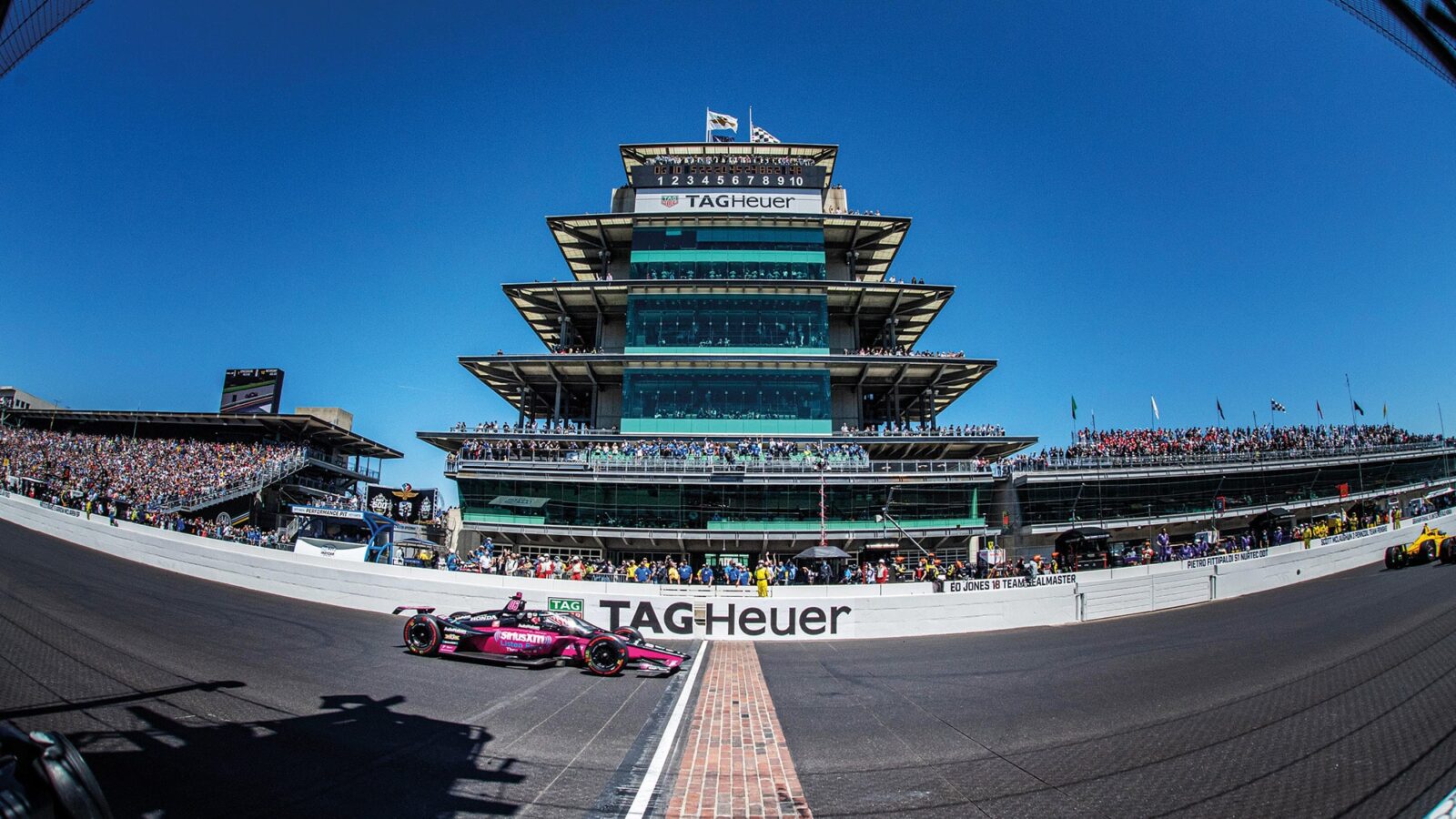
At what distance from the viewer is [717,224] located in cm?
4306

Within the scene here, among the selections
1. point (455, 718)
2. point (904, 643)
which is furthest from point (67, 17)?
point (904, 643)

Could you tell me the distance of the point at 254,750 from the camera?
655cm

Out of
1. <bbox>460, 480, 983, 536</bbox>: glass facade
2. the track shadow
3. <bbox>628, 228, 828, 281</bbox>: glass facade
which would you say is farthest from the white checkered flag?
the track shadow

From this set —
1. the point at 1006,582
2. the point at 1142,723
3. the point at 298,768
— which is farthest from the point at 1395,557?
the point at 298,768

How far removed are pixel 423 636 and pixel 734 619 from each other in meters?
8.30

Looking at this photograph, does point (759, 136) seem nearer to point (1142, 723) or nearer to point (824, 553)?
point (824, 553)

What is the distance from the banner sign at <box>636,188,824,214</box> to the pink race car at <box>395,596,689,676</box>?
34.6 metres

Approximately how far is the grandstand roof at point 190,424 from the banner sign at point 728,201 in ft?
111

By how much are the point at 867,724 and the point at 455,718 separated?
5602mm

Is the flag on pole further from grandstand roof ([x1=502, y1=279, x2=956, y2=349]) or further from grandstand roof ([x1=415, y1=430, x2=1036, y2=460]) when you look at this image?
grandstand roof ([x1=415, y1=430, x2=1036, y2=460])

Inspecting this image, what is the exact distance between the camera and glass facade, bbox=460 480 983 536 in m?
35.1

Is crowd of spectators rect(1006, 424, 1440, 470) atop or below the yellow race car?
atop

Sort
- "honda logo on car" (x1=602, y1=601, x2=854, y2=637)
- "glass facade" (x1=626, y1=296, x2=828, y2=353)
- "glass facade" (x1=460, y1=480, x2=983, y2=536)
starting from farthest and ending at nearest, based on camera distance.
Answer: "glass facade" (x1=626, y1=296, x2=828, y2=353) → "glass facade" (x1=460, y1=480, x2=983, y2=536) → "honda logo on car" (x1=602, y1=601, x2=854, y2=637)

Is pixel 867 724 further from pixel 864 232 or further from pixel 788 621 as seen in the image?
pixel 864 232
